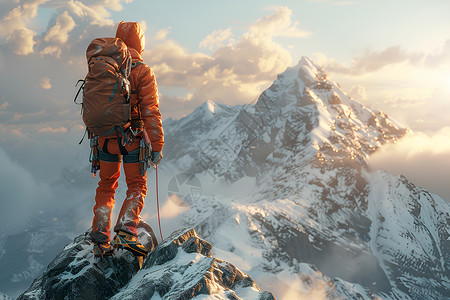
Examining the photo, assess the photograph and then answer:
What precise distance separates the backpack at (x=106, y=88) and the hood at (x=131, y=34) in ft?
3.33

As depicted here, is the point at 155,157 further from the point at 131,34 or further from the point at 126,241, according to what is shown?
the point at 131,34

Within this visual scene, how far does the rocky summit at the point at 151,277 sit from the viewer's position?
26.3ft

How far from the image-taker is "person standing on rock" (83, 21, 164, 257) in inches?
353

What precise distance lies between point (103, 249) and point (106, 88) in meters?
4.74

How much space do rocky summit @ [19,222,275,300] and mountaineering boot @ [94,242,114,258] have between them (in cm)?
22

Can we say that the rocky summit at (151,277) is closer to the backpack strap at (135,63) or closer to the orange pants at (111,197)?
the orange pants at (111,197)

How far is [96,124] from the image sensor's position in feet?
27.4

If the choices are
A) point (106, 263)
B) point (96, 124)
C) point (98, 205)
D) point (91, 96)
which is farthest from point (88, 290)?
point (91, 96)

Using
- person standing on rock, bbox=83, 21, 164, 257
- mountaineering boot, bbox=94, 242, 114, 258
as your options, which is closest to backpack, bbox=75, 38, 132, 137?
person standing on rock, bbox=83, 21, 164, 257

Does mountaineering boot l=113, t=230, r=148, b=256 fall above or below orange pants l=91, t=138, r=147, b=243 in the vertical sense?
below

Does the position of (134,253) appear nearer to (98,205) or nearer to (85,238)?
(98,205)

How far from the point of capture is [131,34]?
9.56m

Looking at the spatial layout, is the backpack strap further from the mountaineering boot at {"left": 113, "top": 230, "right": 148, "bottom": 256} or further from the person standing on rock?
the mountaineering boot at {"left": 113, "top": 230, "right": 148, "bottom": 256}

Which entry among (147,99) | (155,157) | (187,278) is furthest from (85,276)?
(147,99)
